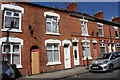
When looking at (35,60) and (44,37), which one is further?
(44,37)

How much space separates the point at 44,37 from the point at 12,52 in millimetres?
3319

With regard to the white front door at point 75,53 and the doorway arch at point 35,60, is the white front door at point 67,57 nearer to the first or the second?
the white front door at point 75,53

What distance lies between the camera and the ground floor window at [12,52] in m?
9.48

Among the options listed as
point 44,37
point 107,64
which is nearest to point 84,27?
point 44,37

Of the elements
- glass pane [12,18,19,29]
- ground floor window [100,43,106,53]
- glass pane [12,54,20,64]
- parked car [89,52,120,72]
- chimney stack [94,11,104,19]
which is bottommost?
parked car [89,52,120,72]

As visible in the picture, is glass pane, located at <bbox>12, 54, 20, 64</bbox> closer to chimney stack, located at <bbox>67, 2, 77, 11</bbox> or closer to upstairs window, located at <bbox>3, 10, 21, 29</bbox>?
upstairs window, located at <bbox>3, 10, 21, 29</bbox>

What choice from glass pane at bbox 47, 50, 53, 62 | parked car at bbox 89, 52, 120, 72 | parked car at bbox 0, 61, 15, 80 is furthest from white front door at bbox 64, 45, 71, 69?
parked car at bbox 0, 61, 15, 80

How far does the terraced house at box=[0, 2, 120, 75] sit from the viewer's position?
32.4 ft

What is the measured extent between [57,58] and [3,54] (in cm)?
531

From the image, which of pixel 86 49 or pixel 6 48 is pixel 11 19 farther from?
pixel 86 49

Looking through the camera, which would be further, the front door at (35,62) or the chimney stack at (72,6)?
the chimney stack at (72,6)

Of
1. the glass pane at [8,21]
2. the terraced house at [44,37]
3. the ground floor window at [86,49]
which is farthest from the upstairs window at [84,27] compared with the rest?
the glass pane at [8,21]

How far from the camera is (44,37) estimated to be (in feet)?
37.9

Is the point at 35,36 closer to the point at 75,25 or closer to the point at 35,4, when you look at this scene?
the point at 35,4
